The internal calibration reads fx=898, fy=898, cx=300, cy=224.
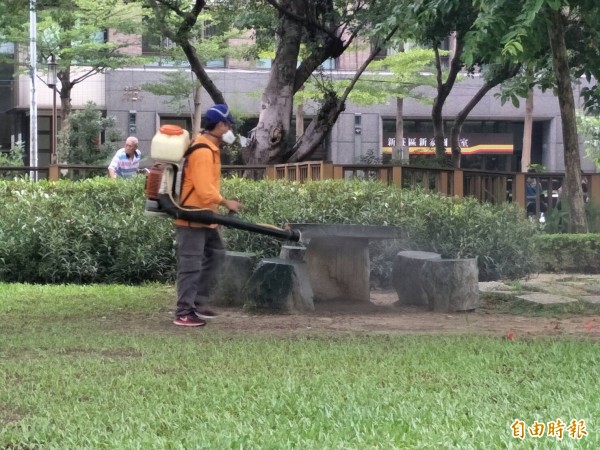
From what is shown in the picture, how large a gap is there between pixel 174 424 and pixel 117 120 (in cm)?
3184

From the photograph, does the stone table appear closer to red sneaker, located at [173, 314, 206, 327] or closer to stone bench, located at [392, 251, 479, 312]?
stone bench, located at [392, 251, 479, 312]

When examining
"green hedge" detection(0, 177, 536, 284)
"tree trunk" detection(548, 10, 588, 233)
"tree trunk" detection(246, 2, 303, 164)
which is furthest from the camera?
"tree trunk" detection(246, 2, 303, 164)

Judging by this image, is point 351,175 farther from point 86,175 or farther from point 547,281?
point 86,175

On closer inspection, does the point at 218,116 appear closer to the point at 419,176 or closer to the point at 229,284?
the point at 229,284

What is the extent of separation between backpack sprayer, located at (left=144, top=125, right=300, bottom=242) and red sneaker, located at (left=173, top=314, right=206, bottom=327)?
77 centimetres

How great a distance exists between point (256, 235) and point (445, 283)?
8.85 feet

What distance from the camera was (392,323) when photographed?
7527 millimetres

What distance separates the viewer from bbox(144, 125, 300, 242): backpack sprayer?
6.89 m

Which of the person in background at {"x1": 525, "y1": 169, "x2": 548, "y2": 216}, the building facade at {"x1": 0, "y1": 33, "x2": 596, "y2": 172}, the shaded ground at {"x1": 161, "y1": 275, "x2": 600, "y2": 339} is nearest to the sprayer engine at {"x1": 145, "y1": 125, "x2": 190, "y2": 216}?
the shaded ground at {"x1": 161, "y1": 275, "x2": 600, "y2": 339}

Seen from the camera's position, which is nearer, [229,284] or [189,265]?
[189,265]

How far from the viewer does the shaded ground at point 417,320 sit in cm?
700

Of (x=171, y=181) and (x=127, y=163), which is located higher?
(x=127, y=163)

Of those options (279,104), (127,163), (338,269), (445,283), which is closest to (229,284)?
(338,269)

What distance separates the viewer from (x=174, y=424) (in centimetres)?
398
